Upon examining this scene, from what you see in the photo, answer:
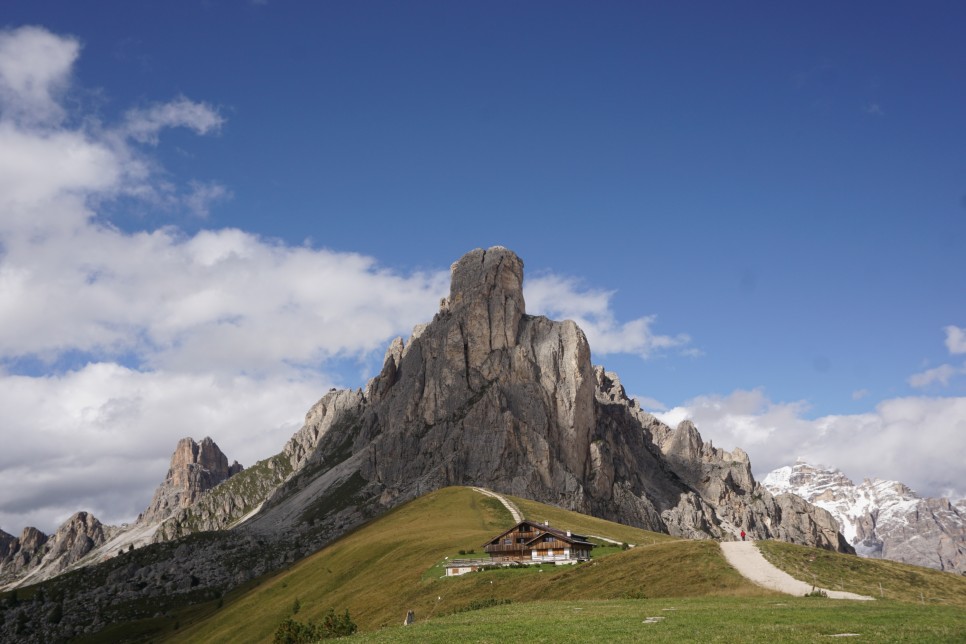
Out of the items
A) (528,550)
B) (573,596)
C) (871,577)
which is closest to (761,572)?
(871,577)

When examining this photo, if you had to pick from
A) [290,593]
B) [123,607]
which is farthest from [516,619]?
[123,607]

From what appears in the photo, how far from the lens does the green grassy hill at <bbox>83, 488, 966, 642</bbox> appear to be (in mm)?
34594

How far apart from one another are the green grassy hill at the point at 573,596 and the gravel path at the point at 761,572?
129 cm

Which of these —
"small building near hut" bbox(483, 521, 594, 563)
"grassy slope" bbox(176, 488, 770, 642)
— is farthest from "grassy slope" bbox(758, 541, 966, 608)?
"small building near hut" bbox(483, 521, 594, 563)

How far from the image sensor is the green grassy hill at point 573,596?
34594 millimetres

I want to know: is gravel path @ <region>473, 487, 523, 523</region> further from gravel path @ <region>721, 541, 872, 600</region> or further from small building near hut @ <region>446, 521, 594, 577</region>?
gravel path @ <region>721, 541, 872, 600</region>

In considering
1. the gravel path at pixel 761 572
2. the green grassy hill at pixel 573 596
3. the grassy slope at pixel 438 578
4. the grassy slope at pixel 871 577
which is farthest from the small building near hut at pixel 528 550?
the grassy slope at pixel 871 577

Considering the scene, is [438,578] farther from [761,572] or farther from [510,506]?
[510,506]

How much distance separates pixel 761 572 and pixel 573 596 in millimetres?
14995

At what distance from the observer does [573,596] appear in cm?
6009

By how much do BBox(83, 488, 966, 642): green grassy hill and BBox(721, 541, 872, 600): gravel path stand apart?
1295mm

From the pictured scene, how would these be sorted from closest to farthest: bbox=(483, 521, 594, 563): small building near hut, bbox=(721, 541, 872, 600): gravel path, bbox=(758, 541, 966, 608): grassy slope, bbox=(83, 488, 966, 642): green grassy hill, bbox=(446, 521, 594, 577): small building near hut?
bbox=(83, 488, 966, 642): green grassy hill < bbox=(721, 541, 872, 600): gravel path < bbox=(758, 541, 966, 608): grassy slope < bbox=(446, 521, 594, 577): small building near hut < bbox=(483, 521, 594, 563): small building near hut

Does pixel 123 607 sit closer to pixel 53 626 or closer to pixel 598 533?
pixel 53 626

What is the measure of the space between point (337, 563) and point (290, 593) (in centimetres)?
866
